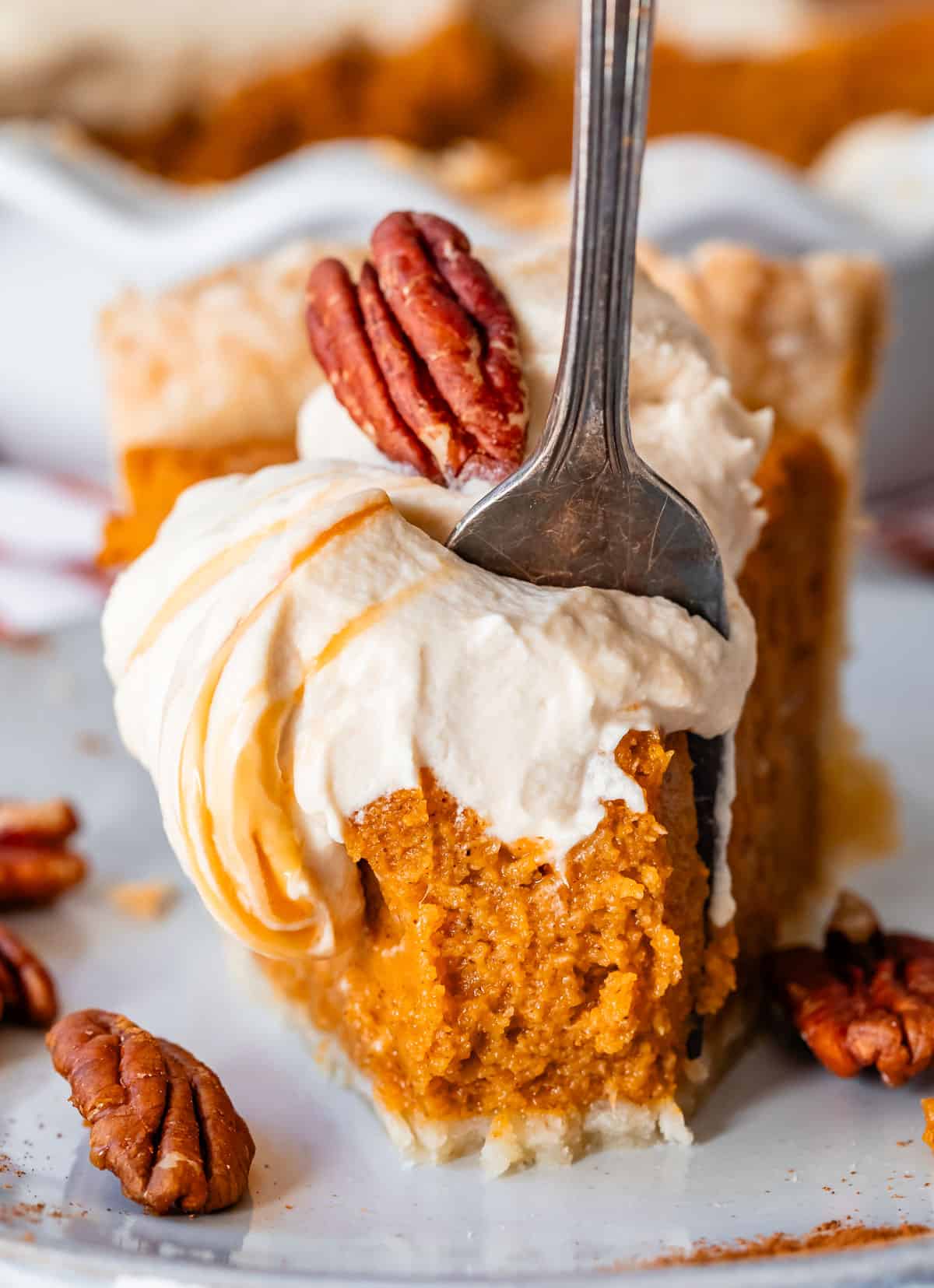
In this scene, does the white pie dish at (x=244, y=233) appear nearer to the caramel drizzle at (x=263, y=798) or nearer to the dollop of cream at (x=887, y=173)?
the dollop of cream at (x=887, y=173)

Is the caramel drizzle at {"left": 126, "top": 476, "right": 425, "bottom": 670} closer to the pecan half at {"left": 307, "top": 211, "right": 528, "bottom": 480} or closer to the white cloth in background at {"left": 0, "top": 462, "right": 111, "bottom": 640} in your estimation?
the pecan half at {"left": 307, "top": 211, "right": 528, "bottom": 480}

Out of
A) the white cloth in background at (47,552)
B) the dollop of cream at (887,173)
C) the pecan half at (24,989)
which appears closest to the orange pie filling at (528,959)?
the pecan half at (24,989)

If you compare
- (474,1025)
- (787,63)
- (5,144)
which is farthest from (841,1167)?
(787,63)

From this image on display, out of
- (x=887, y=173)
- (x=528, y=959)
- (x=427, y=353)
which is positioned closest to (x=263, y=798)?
(x=528, y=959)

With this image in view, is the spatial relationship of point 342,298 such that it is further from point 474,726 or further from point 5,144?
point 5,144

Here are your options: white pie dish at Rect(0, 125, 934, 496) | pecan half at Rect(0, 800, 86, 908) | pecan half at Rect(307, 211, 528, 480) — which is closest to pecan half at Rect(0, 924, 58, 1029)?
pecan half at Rect(0, 800, 86, 908)
